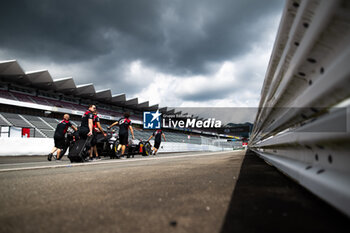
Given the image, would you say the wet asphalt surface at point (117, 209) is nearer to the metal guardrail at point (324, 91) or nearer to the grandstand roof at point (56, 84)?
the metal guardrail at point (324, 91)

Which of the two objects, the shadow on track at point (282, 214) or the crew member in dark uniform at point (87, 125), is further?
the crew member in dark uniform at point (87, 125)

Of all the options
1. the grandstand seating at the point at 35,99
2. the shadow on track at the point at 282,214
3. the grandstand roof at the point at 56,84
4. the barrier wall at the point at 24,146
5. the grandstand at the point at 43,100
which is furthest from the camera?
the grandstand roof at the point at 56,84

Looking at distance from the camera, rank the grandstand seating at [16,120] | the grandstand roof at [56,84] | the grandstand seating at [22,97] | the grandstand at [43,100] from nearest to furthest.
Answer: the grandstand seating at [16,120], the grandstand at [43,100], the grandstand roof at [56,84], the grandstand seating at [22,97]

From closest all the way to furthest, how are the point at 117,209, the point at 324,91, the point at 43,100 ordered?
the point at 324,91, the point at 117,209, the point at 43,100

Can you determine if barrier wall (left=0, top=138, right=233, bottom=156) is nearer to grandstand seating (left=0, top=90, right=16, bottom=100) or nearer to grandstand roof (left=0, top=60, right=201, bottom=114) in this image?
grandstand seating (left=0, top=90, right=16, bottom=100)

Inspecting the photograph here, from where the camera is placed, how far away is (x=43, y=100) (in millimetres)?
32844

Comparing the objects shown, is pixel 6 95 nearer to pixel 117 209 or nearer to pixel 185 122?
pixel 117 209

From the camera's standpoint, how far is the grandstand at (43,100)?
23.5 meters

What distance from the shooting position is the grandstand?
924 inches

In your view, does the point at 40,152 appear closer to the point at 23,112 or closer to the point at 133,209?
the point at 133,209

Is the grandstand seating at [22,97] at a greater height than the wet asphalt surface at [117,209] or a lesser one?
greater

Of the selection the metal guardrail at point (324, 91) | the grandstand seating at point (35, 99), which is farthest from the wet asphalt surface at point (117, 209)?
the grandstand seating at point (35, 99)

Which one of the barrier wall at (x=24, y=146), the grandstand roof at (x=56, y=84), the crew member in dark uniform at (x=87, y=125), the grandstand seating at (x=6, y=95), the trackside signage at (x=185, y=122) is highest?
the grandstand roof at (x=56, y=84)

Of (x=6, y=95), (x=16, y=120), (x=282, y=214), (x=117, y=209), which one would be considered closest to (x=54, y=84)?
(x=6, y=95)
